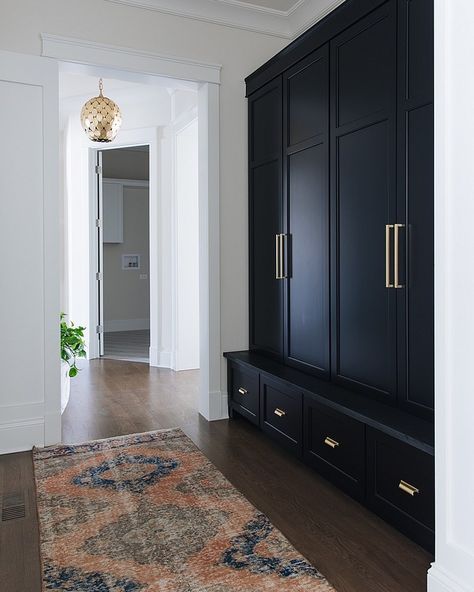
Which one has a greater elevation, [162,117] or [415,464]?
[162,117]

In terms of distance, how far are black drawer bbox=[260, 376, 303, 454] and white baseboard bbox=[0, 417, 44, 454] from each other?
1380 mm

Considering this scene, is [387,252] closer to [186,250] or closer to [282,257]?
[282,257]

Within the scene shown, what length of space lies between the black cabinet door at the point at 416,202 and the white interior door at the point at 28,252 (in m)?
2.07

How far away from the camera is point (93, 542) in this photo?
210 centimetres

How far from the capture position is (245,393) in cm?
353

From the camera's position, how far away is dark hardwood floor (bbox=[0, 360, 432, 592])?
1903 mm

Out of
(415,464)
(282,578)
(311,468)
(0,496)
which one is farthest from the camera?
(311,468)

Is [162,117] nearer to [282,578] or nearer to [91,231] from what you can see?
[91,231]

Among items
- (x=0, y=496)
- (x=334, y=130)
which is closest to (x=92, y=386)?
(x=0, y=496)

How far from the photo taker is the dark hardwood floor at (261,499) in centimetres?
190
